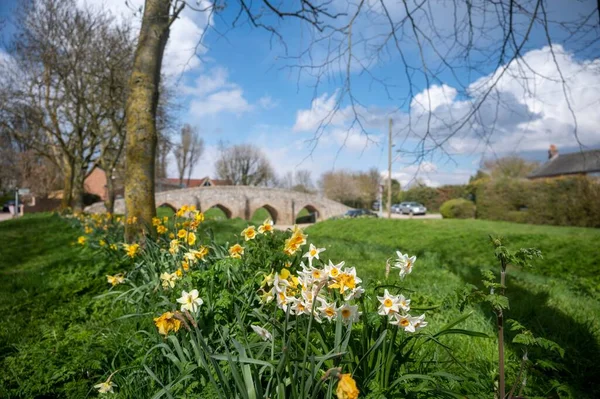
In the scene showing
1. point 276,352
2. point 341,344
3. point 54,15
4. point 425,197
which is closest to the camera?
point 341,344

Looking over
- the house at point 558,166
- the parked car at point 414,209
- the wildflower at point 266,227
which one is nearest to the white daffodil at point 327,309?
the wildflower at point 266,227

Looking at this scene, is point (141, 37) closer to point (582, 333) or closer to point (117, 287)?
point (117, 287)

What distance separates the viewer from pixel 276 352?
1635 millimetres

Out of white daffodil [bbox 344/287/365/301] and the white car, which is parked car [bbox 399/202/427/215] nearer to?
the white car

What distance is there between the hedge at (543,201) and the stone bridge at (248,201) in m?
19.4

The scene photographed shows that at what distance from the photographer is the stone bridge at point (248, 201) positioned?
35062mm

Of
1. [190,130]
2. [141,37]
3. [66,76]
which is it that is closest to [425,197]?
[190,130]

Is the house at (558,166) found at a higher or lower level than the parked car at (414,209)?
higher

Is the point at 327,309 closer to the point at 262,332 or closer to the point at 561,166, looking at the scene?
the point at 262,332

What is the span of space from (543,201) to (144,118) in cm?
2041

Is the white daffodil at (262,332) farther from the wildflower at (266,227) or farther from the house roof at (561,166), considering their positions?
the house roof at (561,166)

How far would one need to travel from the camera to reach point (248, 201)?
38281mm

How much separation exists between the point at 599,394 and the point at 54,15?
19.6 meters

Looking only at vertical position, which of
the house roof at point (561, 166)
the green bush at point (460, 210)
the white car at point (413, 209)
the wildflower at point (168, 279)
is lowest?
the white car at point (413, 209)
